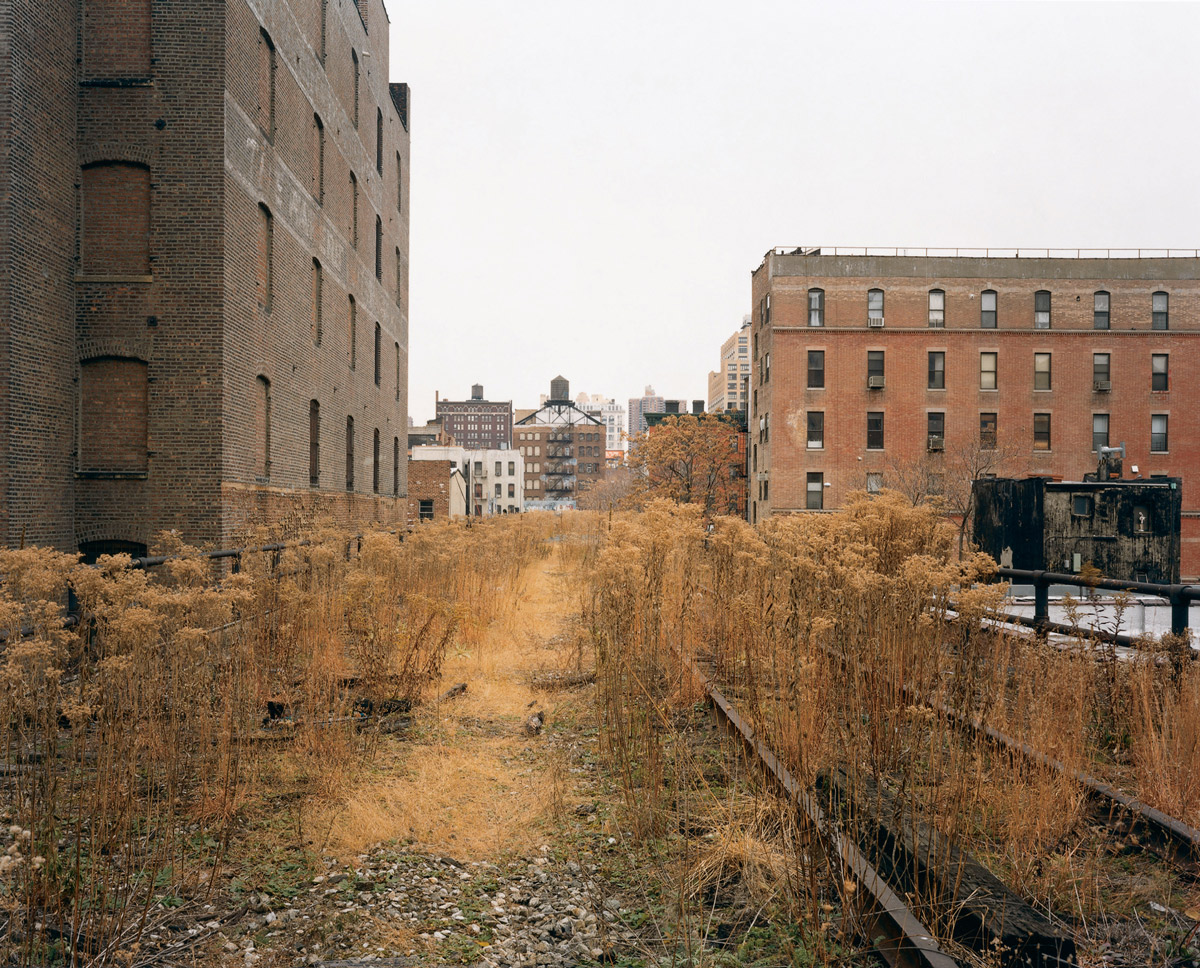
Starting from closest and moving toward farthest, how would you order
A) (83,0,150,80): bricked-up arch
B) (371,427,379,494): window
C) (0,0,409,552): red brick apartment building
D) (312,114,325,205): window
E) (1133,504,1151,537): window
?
(0,0,409,552): red brick apartment building < (83,0,150,80): bricked-up arch < (1133,504,1151,537): window < (312,114,325,205): window < (371,427,379,494): window

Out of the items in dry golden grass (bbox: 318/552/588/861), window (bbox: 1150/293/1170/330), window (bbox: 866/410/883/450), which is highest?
window (bbox: 1150/293/1170/330)

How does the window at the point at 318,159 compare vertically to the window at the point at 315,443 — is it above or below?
above

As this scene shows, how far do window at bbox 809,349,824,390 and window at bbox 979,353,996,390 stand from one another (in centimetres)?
852

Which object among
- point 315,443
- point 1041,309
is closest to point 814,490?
point 1041,309

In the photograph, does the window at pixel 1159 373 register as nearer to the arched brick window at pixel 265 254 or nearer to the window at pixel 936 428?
the window at pixel 936 428

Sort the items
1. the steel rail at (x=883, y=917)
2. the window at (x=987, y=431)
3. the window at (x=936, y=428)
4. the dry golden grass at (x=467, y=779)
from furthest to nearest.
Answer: the window at (x=936, y=428) < the window at (x=987, y=431) < the dry golden grass at (x=467, y=779) < the steel rail at (x=883, y=917)

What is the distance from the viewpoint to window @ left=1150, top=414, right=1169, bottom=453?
42375mm

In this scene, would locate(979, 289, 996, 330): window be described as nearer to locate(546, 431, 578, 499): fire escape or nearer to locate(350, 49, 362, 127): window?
locate(350, 49, 362, 127): window

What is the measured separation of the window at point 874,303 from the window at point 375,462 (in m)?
27.4

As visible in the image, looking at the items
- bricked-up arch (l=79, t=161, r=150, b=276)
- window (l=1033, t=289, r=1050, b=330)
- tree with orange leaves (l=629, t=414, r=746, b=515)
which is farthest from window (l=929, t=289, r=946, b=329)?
bricked-up arch (l=79, t=161, r=150, b=276)

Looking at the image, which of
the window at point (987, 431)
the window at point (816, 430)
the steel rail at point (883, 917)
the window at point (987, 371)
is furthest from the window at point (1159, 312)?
the steel rail at point (883, 917)

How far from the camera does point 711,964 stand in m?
3.31

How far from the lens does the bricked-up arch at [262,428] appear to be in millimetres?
17078

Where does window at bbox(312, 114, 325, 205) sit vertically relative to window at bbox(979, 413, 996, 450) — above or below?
above
